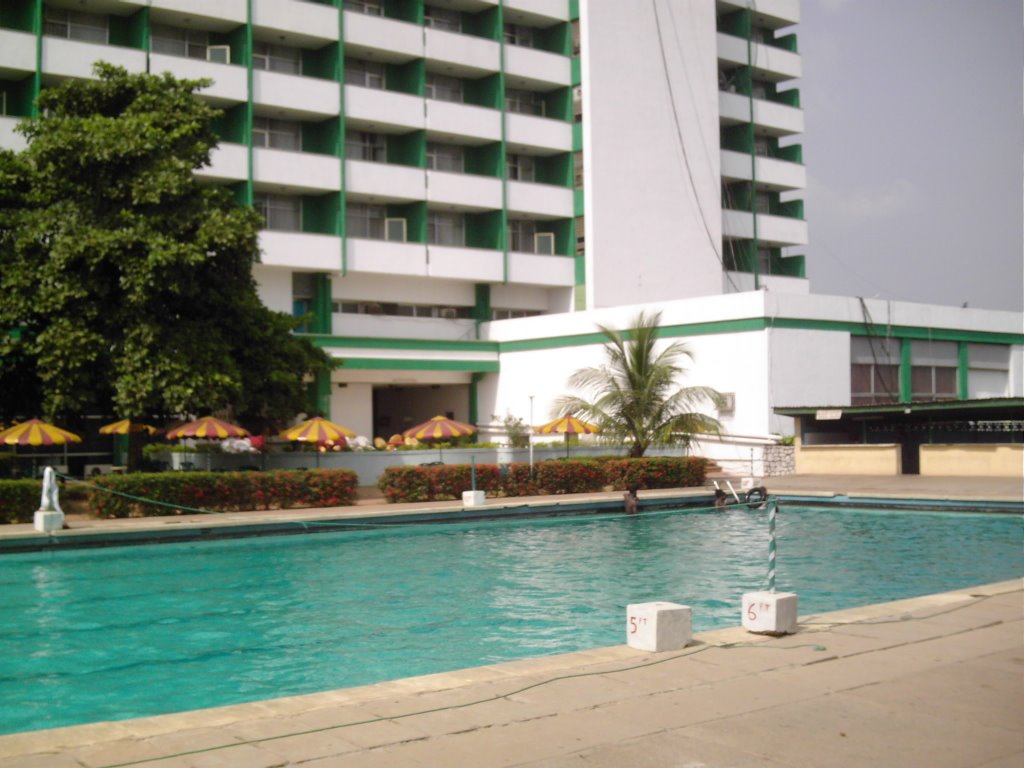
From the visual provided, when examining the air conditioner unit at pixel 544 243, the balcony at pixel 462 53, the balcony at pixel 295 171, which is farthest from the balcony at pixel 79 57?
the air conditioner unit at pixel 544 243

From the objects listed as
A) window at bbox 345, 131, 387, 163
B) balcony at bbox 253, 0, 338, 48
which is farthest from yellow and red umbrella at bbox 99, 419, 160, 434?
balcony at bbox 253, 0, 338, 48

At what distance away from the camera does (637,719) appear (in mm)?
7367

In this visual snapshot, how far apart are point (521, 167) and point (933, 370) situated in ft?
67.8

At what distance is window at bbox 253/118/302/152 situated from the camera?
4322 cm

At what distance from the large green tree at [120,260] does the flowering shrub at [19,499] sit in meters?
2.10

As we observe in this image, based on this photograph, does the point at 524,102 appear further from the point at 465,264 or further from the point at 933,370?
the point at 933,370

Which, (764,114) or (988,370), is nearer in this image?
(988,370)

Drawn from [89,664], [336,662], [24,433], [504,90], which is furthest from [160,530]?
[504,90]

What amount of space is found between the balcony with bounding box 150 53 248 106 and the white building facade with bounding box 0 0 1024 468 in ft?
0.26

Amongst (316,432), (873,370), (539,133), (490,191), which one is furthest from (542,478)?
(539,133)

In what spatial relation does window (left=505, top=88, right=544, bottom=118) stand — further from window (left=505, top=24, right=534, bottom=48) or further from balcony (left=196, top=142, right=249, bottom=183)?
balcony (left=196, top=142, right=249, bottom=183)

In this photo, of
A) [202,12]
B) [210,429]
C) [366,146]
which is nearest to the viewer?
[210,429]

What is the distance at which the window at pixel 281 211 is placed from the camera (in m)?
43.2

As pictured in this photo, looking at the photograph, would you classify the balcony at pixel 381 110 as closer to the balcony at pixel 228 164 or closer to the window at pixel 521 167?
the balcony at pixel 228 164
